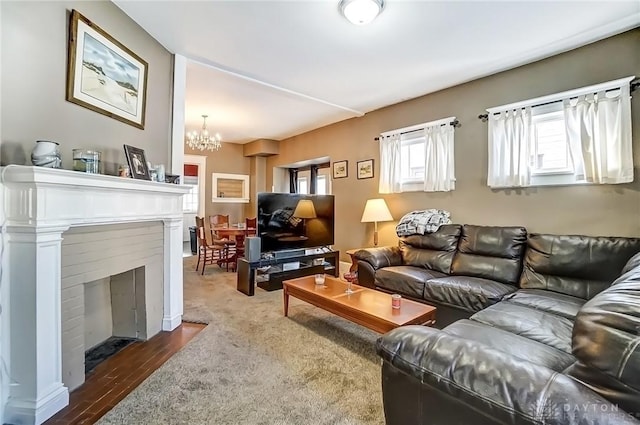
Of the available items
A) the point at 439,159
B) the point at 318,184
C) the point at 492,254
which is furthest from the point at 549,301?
the point at 318,184

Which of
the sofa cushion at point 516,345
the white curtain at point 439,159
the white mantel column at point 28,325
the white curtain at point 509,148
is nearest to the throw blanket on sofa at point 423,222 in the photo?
the white curtain at point 439,159

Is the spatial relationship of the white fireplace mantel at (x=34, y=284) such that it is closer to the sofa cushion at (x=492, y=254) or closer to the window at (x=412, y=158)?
the sofa cushion at (x=492, y=254)

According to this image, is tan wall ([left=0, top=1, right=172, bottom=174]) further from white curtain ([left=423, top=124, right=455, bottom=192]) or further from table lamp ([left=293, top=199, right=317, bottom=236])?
white curtain ([left=423, top=124, right=455, bottom=192])

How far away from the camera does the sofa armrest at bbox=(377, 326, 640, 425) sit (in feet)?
2.58

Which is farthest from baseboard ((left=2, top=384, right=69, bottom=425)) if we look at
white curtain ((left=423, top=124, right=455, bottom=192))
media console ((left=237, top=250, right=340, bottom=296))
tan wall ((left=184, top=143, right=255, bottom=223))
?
tan wall ((left=184, top=143, right=255, bottom=223))

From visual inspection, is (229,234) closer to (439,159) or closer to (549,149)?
(439,159)

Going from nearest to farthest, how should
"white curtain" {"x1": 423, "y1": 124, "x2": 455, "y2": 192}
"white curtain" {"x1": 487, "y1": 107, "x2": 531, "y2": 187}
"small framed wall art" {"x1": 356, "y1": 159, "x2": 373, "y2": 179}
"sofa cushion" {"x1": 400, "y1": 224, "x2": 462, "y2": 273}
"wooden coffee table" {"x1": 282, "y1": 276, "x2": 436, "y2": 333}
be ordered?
"wooden coffee table" {"x1": 282, "y1": 276, "x2": 436, "y2": 333}, "white curtain" {"x1": 487, "y1": 107, "x2": 531, "y2": 187}, "sofa cushion" {"x1": 400, "y1": 224, "x2": 462, "y2": 273}, "white curtain" {"x1": 423, "y1": 124, "x2": 455, "y2": 192}, "small framed wall art" {"x1": 356, "y1": 159, "x2": 373, "y2": 179}

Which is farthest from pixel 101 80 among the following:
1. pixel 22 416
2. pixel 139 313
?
pixel 22 416

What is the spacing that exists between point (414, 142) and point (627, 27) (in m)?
2.19

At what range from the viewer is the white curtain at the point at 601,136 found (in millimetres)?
2537

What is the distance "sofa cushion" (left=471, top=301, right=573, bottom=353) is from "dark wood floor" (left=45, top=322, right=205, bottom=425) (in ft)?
7.49

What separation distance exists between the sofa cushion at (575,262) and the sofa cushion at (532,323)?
2.37ft

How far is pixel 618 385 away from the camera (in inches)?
29.8

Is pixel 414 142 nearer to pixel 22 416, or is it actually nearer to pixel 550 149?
pixel 550 149
